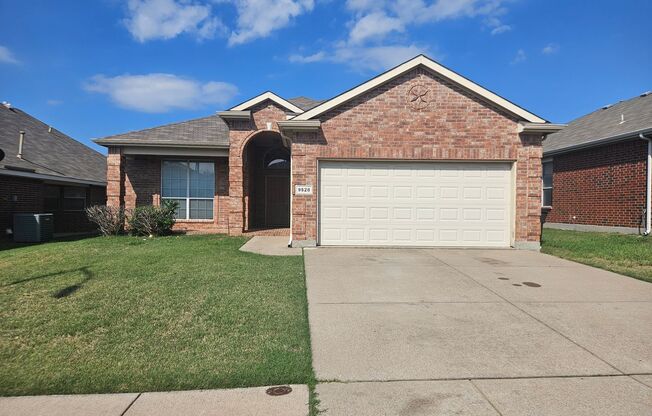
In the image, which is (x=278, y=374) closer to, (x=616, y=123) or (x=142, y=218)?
(x=142, y=218)

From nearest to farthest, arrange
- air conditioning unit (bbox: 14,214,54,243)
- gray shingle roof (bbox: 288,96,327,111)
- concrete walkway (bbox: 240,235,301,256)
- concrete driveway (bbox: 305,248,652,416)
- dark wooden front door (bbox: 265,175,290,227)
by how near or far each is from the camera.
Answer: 1. concrete driveway (bbox: 305,248,652,416)
2. concrete walkway (bbox: 240,235,301,256)
3. air conditioning unit (bbox: 14,214,54,243)
4. gray shingle roof (bbox: 288,96,327,111)
5. dark wooden front door (bbox: 265,175,290,227)

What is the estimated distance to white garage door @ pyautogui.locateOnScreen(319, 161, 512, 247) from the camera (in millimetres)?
11000

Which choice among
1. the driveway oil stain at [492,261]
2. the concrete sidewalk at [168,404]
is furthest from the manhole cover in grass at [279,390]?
the driveway oil stain at [492,261]

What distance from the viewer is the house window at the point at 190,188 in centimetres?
1554

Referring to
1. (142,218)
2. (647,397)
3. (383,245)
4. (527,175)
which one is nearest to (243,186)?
(142,218)

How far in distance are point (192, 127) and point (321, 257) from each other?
9529 mm

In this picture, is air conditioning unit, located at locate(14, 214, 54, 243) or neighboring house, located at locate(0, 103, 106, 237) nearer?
air conditioning unit, located at locate(14, 214, 54, 243)

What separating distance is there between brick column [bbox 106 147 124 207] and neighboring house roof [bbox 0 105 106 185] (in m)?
2.55

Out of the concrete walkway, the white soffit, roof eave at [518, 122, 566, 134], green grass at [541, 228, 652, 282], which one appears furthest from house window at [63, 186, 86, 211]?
green grass at [541, 228, 652, 282]

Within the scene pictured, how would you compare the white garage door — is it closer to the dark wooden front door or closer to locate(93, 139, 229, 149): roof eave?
locate(93, 139, 229, 149): roof eave

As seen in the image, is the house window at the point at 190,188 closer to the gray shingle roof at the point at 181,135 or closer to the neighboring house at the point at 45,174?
the gray shingle roof at the point at 181,135

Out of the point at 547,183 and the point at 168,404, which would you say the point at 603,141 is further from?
the point at 168,404

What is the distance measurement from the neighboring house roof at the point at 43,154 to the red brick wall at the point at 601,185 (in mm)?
20311

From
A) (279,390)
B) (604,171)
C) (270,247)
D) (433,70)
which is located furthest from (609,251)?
(279,390)
